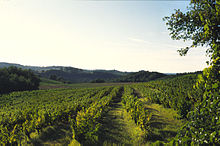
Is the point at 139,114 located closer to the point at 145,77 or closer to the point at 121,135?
the point at 121,135

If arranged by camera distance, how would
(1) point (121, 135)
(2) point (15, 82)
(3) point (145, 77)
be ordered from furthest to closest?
(3) point (145, 77) < (2) point (15, 82) < (1) point (121, 135)

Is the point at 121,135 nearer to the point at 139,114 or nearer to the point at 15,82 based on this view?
the point at 139,114

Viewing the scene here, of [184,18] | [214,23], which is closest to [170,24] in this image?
[184,18]

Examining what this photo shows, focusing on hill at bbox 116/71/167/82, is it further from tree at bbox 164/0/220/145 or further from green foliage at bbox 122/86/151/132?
tree at bbox 164/0/220/145

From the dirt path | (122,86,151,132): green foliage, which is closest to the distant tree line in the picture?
(122,86,151,132): green foliage

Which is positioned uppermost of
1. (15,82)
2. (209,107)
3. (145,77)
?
(209,107)

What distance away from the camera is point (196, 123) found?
148 inches

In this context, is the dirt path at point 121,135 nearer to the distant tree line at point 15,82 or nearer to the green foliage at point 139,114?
the green foliage at point 139,114

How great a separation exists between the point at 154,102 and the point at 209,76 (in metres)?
19.1

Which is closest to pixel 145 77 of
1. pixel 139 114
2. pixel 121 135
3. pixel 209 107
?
pixel 139 114

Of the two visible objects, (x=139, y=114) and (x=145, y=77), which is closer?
(x=139, y=114)

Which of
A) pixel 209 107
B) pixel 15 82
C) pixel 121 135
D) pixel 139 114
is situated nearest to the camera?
pixel 209 107

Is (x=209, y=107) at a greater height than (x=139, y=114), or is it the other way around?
(x=209, y=107)

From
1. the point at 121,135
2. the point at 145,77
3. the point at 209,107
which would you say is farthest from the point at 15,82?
the point at 145,77
